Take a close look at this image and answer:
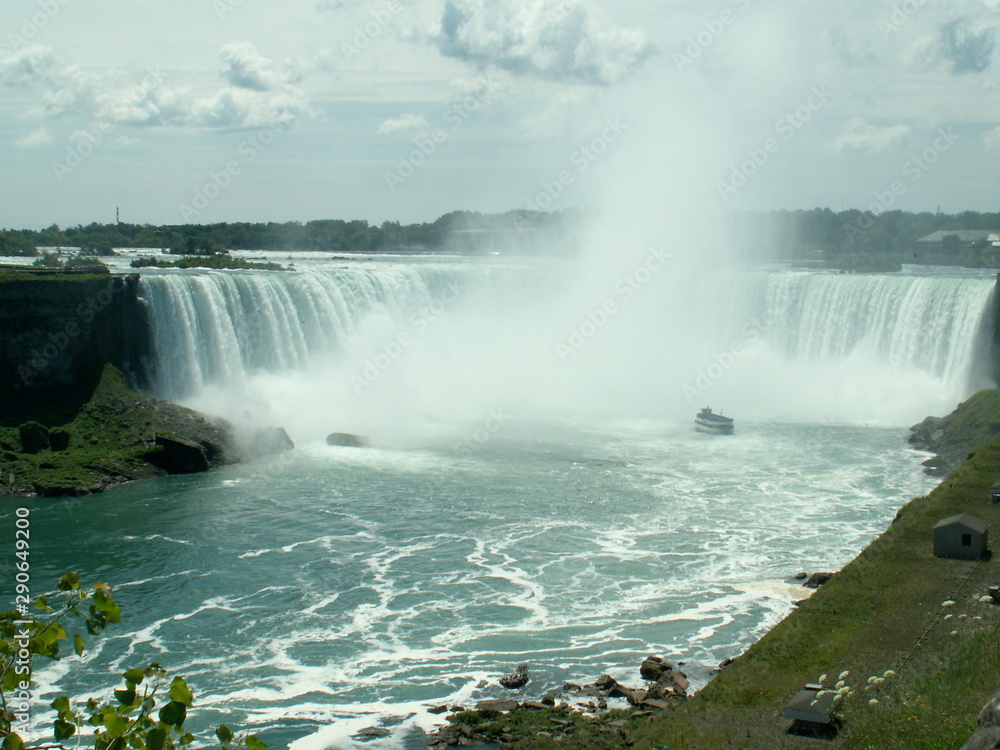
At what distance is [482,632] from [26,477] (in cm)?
1522

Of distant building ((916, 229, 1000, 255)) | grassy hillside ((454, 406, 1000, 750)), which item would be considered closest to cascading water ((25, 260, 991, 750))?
grassy hillside ((454, 406, 1000, 750))

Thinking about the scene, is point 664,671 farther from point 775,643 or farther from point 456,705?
point 456,705

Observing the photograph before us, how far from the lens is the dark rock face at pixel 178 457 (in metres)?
28.0

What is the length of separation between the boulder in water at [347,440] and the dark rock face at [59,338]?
6.53 metres

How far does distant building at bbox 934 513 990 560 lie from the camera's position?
16.9 metres

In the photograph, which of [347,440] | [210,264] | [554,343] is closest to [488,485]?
[347,440]

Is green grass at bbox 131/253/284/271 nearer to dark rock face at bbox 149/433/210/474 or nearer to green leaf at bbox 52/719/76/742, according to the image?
dark rock face at bbox 149/433/210/474

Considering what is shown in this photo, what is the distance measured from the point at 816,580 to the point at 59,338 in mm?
22434

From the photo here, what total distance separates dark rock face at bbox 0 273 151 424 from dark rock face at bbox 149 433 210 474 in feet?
11.8

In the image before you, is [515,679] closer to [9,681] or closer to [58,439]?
[9,681]

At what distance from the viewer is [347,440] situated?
31203mm

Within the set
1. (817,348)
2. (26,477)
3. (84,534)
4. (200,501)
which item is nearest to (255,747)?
(84,534)

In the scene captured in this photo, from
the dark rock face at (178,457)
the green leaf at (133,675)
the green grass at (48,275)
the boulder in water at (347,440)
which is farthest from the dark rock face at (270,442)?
the green leaf at (133,675)

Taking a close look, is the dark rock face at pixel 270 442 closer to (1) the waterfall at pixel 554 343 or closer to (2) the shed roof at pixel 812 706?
(1) the waterfall at pixel 554 343
